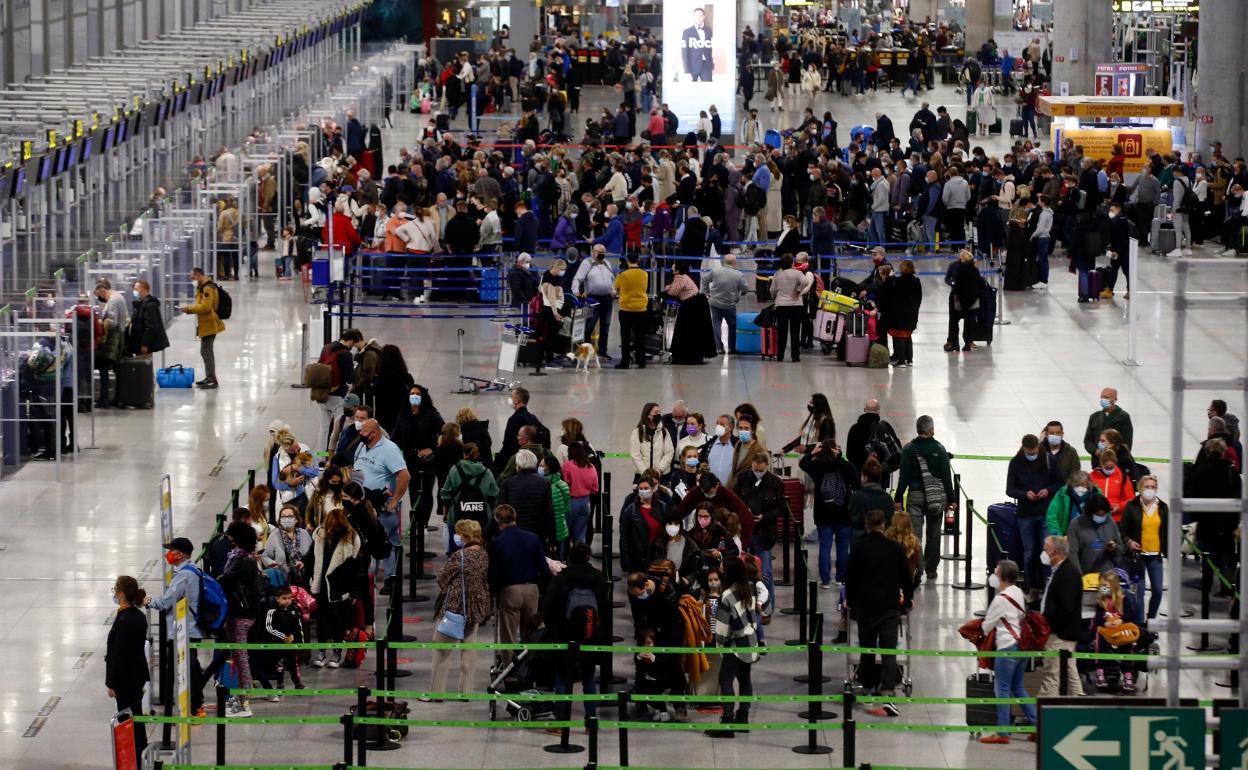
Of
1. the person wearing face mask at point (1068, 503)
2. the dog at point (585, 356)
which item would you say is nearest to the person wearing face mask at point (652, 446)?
the person wearing face mask at point (1068, 503)

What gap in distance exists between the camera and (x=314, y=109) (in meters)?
44.8

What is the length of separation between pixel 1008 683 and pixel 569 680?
2660mm

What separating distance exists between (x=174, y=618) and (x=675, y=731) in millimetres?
3163

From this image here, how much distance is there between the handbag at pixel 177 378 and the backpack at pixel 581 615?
465 inches

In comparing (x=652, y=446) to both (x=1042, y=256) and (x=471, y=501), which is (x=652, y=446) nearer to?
(x=471, y=501)

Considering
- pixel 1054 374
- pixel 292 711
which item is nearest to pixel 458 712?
pixel 292 711

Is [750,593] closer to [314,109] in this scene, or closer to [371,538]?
[371,538]

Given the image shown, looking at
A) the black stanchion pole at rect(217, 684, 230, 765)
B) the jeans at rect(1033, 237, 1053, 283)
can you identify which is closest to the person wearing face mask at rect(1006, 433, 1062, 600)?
the black stanchion pole at rect(217, 684, 230, 765)

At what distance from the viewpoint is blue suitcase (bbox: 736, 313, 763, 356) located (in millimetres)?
27125

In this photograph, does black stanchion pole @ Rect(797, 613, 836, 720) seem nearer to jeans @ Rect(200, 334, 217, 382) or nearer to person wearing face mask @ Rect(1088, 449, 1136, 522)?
person wearing face mask @ Rect(1088, 449, 1136, 522)

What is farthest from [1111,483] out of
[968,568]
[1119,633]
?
[1119,633]

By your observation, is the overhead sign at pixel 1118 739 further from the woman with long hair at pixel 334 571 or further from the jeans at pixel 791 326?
the jeans at pixel 791 326

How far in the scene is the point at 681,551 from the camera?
15.6 m

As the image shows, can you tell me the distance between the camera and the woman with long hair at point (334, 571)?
49.9 ft
